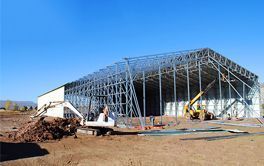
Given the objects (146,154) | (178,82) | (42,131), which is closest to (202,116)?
(178,82)

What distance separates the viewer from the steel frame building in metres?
27.3

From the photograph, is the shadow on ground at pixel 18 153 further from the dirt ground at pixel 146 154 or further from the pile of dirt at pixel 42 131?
the pile of dirt at pixel 42 131

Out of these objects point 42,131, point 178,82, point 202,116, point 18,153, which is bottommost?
point 18,153

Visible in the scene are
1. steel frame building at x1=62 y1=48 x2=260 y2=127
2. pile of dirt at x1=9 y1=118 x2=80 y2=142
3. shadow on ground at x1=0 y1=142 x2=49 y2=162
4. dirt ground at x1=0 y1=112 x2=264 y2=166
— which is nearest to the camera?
dirt ground at x1=0 y1=112 x2=264 y2=166

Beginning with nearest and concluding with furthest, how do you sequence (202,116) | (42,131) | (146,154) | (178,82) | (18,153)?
(146,154) < (18,153) < (42,131) < (202,116) < (178,82)

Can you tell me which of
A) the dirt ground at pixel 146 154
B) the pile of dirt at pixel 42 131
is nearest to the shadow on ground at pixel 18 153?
the dirt ground at pixel 146 154

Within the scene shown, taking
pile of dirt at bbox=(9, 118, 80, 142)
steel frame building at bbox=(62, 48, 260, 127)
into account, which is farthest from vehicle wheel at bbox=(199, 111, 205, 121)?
pile of dirt at bbox=(9, 118, 80, 142)

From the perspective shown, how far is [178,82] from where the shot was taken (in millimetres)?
39375

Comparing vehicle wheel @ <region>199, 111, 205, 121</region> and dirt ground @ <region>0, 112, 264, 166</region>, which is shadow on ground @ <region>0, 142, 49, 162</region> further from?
vehicle wheel @ <region>199, 111, 205, 121</region>

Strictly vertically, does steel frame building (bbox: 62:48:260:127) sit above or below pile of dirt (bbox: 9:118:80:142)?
above

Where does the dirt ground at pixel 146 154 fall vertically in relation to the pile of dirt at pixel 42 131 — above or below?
below

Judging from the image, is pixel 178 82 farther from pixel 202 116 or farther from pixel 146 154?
pixel 146 154

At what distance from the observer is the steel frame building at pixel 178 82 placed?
89.5 ft

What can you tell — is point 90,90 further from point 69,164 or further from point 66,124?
point 69,164
